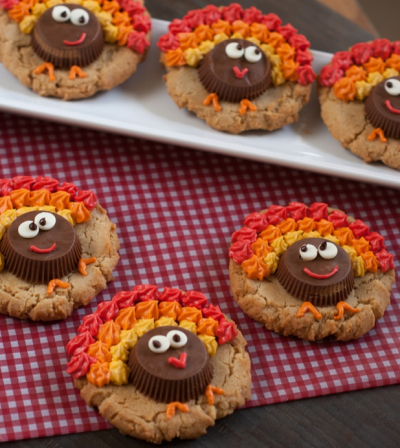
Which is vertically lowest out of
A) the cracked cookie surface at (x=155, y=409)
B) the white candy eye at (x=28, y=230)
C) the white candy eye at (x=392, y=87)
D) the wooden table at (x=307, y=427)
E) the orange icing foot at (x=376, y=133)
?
the wooden table at (x=307, y=427)

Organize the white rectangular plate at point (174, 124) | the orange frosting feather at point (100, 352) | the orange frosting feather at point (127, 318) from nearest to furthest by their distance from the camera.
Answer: the orange frosting feather at point (100, 352)
the orange frosting feather at point (127, 318)
the white rectangular plate at point (174, 124)

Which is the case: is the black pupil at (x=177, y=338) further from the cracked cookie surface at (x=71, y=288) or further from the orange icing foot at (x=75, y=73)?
the orange icing foot at (x=75, y=73)

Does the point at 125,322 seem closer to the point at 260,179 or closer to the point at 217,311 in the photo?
the point at 217,311

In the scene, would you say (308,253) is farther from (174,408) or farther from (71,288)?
(71,288)

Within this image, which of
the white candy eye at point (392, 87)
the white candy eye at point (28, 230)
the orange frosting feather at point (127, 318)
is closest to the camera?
the orange frosting feather at point (127, 318)

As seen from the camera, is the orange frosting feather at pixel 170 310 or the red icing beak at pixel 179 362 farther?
the orange frosting feather at pixel 170 310

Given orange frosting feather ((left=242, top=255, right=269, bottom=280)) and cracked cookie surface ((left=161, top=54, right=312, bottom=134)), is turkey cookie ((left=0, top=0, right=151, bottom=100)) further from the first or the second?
orange frosting feather ((left=242, top=255, right=269, bottom=280))

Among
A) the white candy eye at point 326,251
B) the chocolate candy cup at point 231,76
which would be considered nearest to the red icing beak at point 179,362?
the white candy eye at point 326,251

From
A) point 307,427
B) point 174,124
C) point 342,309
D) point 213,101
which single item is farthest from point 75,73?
point 307,427
